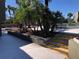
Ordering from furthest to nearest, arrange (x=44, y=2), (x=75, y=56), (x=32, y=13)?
1. (x=44, y=2)
2. (x=32, y=13)
3. (x=75, y=56)

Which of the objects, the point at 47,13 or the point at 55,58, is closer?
the point at 55,58

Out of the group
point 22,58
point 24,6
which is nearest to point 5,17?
point 24,6

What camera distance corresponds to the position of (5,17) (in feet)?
135

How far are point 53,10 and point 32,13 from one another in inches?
63.0

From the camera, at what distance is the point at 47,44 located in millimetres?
10891

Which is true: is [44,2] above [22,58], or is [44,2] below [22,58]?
above

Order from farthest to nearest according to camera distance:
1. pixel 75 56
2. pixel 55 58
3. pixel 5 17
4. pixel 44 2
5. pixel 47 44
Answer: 1. pixel 5 17
2. pixel 44 2
3. pixel 47 44
4. pixel 55 58
5. pixel 75 56

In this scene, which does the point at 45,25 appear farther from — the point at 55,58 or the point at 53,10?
the point at 55,58

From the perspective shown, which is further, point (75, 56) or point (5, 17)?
point (5, 17)

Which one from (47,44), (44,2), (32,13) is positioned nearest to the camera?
(47,44)

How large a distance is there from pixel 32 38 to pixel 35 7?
2288 mm

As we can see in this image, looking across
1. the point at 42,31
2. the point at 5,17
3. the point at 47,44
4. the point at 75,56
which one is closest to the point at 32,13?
the point at 42,31

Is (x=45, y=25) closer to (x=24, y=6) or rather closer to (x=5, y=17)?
(x=24, y=6)

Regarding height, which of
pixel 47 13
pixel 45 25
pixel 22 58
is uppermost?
pixel 47 13
